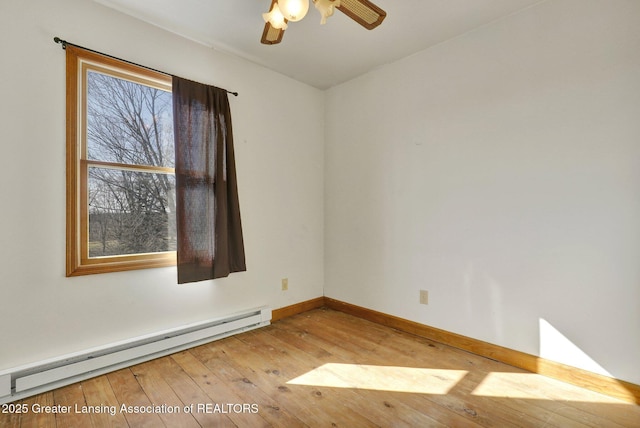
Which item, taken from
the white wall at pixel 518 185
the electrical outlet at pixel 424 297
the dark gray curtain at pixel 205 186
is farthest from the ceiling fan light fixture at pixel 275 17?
the electrical outlet at pixel 424 297

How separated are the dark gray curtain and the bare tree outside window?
5.3 inches

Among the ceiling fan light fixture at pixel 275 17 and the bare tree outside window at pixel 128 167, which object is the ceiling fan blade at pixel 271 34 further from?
the bare tree outside window at pixel 128 167

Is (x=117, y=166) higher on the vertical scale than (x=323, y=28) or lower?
lower

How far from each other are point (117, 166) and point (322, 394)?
2.05 meters

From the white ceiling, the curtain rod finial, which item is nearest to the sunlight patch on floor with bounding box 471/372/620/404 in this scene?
the white ceiling

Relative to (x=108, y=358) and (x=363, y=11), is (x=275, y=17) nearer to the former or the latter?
(x=363, y=11)

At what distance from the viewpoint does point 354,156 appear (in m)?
3.23

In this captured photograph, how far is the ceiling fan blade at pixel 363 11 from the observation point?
5.00 feet

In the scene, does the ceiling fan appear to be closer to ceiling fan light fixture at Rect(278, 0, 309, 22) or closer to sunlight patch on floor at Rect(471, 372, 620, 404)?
ceiling fan light fixture at Rect(278, 0, 309, 22)

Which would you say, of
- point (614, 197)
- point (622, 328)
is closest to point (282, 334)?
point (622, 328)

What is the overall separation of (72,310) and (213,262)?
3.04ft

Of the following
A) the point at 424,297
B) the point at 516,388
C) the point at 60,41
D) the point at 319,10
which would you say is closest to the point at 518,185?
the point at 424,297

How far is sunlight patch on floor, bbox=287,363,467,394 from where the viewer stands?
1.89 m

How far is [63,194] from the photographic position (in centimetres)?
193
